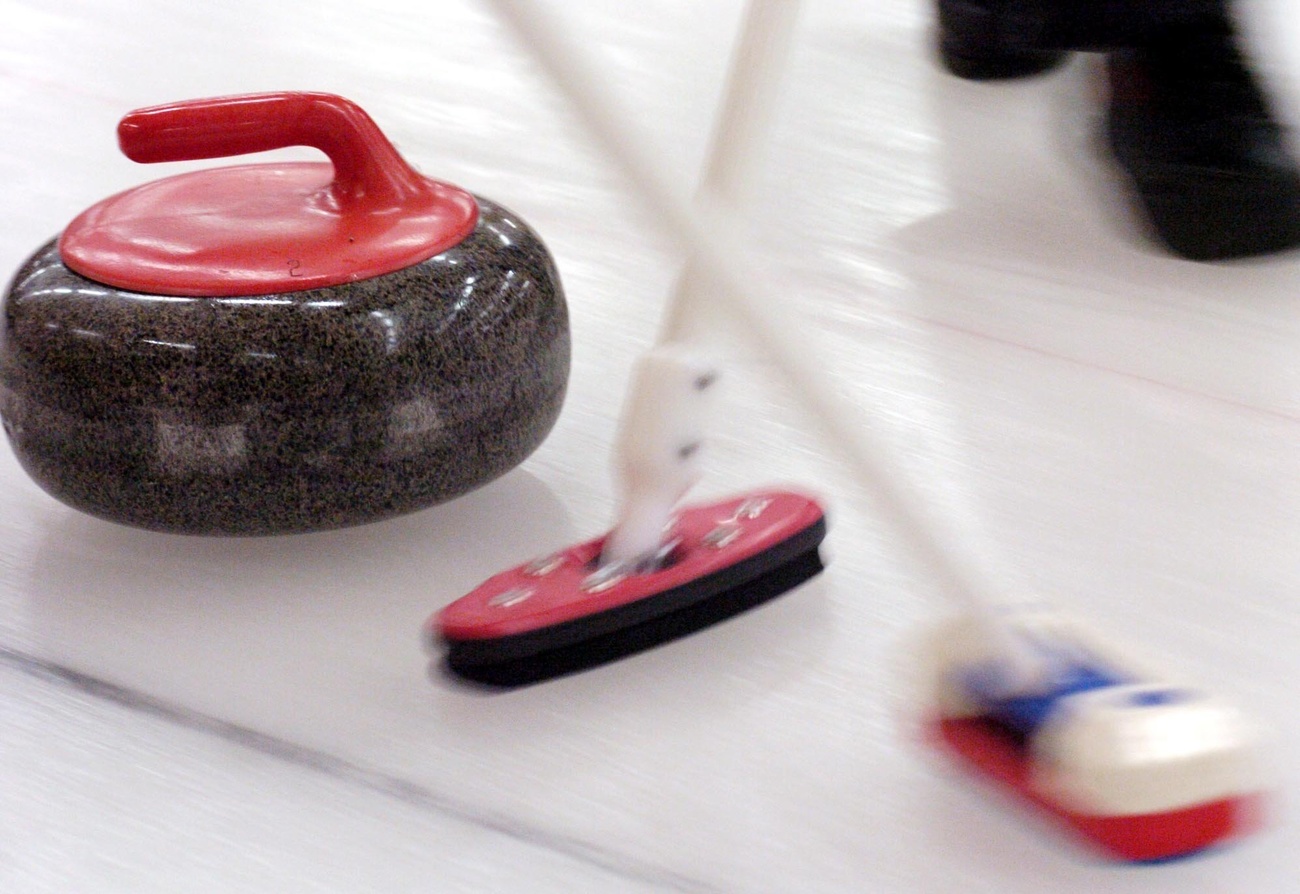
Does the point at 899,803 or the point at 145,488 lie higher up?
the point at 145,488

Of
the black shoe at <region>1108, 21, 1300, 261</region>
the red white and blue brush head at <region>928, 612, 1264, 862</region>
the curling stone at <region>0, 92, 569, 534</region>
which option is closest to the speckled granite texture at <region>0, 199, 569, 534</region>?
the curling stone at <region>0, 92, 569, 534</region>

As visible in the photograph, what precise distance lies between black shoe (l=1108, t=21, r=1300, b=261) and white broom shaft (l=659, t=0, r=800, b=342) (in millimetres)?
793

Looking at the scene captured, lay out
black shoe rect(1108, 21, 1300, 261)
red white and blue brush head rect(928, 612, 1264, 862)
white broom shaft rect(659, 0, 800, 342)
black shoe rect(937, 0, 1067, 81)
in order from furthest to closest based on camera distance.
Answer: black shoe rect(937, 0, 1067, 81), black shoe rect(1108, 21, 1300, 261), white broom shaft rect(659, 0, 800, 342), red white and blue brush head rect(928, 612, 1264, 862)

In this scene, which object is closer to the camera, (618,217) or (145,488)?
(145,488)

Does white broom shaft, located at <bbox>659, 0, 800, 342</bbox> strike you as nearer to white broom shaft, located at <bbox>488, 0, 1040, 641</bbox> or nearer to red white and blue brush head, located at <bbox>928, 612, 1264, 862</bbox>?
white broom shaft, located at <bbox>488, 0, 1040, 641</bbox>

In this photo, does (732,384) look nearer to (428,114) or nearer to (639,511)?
(639,511)

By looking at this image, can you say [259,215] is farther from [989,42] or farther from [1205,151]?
[989,42]

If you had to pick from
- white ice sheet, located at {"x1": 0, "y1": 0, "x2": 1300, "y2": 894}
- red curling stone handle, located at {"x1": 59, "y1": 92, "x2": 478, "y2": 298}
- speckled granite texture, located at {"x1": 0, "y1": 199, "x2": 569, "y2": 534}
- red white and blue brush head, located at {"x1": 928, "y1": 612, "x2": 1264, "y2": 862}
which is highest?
red curling stone handle, located at {"x1": 59, "y1": 92, "x2": 478, "y2": 298}

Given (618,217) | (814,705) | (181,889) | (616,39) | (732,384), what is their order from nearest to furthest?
(181,889) → (814,705) → (732,384) → (618,217) → (616,39)

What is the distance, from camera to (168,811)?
75cm

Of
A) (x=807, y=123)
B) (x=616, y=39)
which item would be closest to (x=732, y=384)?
(x=807, y=123)

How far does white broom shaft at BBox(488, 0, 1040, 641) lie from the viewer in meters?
0.73

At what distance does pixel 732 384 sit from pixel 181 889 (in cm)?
66

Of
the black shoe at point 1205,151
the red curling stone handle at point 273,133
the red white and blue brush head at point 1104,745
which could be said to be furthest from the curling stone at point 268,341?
the black shoe at point 1205,151
